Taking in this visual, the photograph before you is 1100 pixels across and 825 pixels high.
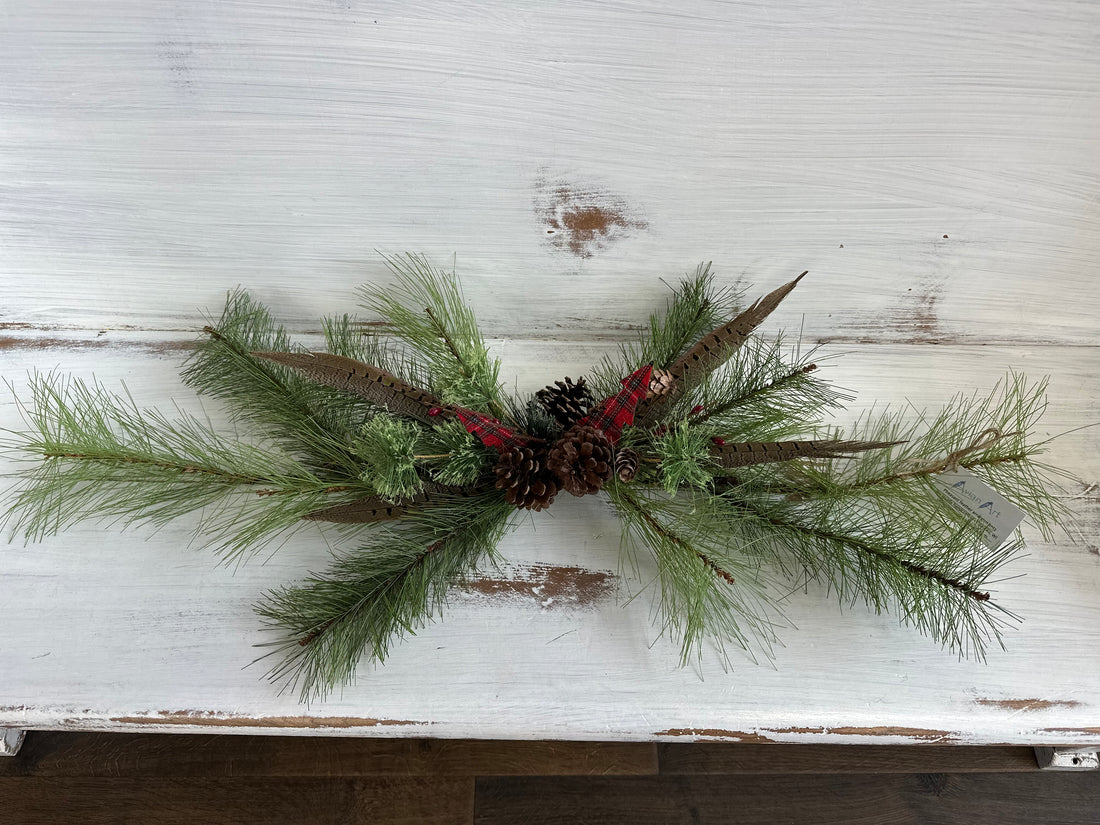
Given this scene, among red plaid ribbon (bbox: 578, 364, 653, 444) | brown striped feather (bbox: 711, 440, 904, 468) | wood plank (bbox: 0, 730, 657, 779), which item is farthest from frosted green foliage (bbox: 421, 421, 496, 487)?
wood plank (bbox: 0, 730, 657, 779)

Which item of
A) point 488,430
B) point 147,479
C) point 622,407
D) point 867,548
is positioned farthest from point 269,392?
point 867,548

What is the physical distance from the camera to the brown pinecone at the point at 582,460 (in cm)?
52

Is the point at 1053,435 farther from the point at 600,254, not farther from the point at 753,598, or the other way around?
the point at 600,254

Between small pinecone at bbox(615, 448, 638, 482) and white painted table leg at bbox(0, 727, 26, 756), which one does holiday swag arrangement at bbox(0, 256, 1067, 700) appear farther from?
white painted table leg at bbox(0, 727, 26, 756)

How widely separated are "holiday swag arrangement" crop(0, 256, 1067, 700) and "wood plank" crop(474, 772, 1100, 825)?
371 millimetres

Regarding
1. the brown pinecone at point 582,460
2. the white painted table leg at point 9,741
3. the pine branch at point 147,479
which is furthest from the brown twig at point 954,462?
the white painted table leg at point 9,741

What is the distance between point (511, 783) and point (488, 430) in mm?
537

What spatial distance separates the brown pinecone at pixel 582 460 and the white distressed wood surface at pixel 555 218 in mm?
107

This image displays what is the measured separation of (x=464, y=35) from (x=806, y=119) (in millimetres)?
310

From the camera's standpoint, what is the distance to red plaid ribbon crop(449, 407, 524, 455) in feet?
1.76

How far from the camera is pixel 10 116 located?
0.57 m

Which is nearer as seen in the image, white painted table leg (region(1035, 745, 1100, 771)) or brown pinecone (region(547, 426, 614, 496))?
brown pinecone (region(547, 426, 614, 496))

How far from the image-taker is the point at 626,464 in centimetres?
52

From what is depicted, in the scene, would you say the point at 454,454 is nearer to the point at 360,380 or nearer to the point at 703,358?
the point at 360,380
